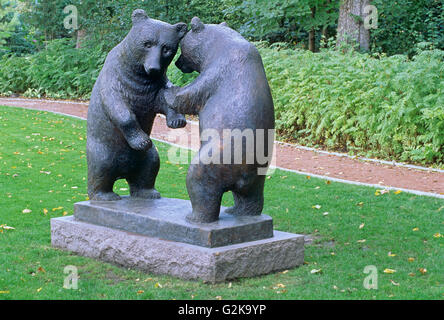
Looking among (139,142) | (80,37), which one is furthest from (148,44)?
(80,37)

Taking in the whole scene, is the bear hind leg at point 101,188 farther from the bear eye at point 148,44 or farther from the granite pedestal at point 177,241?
the bear eye at point 148,44

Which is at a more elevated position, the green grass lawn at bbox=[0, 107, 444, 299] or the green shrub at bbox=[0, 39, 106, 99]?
the green shrub at bbox=[0, 39, 106, 99]

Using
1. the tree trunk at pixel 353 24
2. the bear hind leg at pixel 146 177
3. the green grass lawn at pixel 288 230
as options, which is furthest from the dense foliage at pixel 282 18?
the bear hind leg at pixel 146 177

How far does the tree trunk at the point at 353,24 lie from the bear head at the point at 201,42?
11064 millimetres

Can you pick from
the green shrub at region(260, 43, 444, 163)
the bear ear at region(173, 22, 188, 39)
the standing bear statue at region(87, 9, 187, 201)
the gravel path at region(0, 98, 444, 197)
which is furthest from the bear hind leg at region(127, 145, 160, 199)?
the green shrub at region(260, 43, 444, 163)

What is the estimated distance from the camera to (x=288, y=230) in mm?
6949

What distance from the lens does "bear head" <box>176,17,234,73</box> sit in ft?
17.6

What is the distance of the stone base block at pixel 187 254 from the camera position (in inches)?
197

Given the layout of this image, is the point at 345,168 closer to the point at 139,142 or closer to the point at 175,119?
the point at 175,119

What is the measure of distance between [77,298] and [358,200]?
468 centimetres

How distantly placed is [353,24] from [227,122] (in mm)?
12142

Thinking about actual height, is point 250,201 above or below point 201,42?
below

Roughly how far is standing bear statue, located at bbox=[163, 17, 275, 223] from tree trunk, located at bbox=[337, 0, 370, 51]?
11281mm

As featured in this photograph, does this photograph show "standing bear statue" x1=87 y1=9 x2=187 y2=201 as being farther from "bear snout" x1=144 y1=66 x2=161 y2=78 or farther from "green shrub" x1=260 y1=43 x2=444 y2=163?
"green shrub" x1=260 y1=43 x2=444 y2=163
